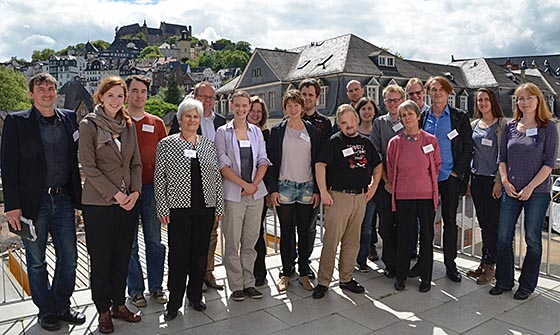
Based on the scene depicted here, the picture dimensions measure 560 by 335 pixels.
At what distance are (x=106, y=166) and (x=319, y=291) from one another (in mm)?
1960

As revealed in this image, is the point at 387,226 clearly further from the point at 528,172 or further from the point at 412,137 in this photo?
the point at 528,172

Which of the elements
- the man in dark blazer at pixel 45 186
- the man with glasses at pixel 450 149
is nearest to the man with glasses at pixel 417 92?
the man with glasses at pixel 450 149

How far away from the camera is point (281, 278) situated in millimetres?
4090

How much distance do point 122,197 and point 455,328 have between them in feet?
8.04

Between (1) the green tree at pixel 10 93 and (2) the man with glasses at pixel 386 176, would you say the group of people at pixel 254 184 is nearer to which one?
(2) the man with glasses at pixel 386 176

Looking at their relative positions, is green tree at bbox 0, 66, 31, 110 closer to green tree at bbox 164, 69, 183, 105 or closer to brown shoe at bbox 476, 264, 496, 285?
green tree at bbox 164, 69, 183, 105

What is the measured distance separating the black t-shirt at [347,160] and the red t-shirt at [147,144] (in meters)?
1.30

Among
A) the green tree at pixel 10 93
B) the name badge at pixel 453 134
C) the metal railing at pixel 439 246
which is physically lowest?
the metal railing at pixel 439 246

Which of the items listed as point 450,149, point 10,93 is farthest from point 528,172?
point 10,93

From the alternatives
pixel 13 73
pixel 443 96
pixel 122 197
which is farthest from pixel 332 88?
pixel 13 73

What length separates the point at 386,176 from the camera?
4191 millimetres

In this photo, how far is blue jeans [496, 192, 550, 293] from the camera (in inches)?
143

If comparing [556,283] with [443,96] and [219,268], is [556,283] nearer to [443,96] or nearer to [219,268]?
[443,96]

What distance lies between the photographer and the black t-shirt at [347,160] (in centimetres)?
373
